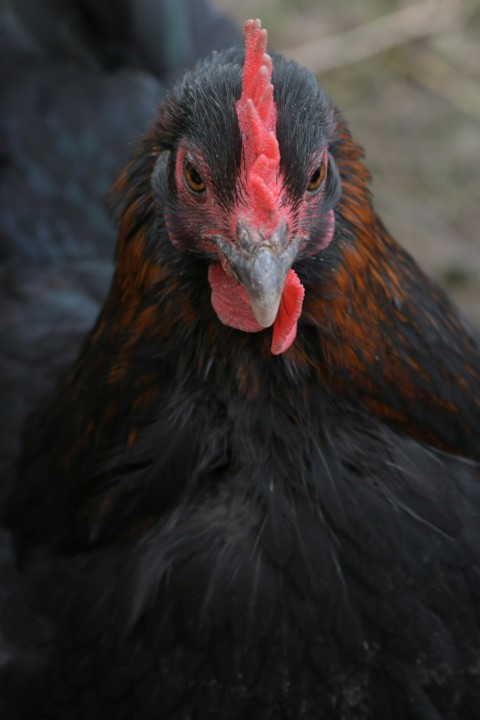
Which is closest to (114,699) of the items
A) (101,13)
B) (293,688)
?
(293,688)

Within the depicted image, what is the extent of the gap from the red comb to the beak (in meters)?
0.03

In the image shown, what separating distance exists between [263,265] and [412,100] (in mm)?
4034

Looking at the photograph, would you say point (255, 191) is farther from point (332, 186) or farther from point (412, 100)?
point (412, 100)

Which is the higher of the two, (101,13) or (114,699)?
(101,13)

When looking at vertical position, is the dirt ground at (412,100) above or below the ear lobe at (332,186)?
above

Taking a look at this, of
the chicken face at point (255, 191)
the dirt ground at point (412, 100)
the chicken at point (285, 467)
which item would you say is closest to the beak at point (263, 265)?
the chicken face at point (255, 191)

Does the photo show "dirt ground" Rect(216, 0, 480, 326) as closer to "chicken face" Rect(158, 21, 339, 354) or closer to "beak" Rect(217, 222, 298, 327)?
"chicken face" Rect(158, 21, 339, 354)

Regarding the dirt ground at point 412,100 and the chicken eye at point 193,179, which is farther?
the dirt ground at point 412,100

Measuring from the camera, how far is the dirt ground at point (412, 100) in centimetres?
502

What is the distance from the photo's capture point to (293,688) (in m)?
2.13

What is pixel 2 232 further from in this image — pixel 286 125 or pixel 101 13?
pixel 286 125

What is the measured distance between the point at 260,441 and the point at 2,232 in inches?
64.3

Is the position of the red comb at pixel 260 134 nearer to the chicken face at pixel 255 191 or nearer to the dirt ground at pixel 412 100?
the chicken face at pixel 255 191

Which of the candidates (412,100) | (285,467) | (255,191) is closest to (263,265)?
(255,191)
